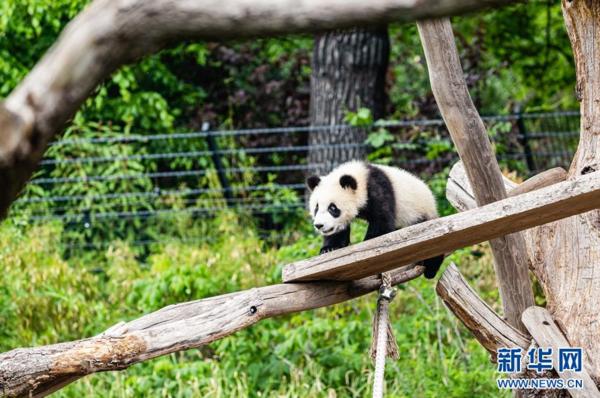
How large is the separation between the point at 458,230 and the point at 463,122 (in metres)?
0.85

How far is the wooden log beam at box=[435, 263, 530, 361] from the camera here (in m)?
4.32

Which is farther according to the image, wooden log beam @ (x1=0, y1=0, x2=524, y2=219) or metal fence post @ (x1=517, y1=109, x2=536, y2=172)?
metal fence post @ (x1=517, y1=109, x2=536, y2=172)

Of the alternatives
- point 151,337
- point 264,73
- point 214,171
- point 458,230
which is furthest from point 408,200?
point 264,73

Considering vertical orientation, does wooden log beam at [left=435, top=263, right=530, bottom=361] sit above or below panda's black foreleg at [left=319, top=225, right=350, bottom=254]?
below

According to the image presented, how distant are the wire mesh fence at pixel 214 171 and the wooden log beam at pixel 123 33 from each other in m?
7.52

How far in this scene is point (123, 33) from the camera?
177 centimetres

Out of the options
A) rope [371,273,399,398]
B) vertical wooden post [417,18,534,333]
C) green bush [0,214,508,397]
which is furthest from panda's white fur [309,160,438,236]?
green bush [0,214,508,397]

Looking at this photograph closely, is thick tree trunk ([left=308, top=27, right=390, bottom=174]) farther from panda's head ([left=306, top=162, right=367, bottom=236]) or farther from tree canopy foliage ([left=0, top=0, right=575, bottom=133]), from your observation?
panda's head ([left=306, top=162, right=367, bottom=236])

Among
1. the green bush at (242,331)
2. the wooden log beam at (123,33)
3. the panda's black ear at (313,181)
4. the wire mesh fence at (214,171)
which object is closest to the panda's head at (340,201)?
the panda's black ear at (313,181)

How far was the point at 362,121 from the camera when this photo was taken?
31.3ft

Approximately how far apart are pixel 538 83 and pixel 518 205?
8.72 meters

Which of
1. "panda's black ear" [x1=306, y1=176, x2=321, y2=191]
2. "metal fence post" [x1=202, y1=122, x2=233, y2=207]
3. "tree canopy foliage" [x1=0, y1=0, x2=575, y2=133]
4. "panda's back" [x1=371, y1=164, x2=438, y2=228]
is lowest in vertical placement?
"panda's back" [x1=371, y1=164, x2=438, y2=228]

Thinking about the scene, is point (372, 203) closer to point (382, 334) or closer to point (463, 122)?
point (463, 122)

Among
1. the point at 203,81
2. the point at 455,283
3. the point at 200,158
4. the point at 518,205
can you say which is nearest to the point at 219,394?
the point at 455,283
